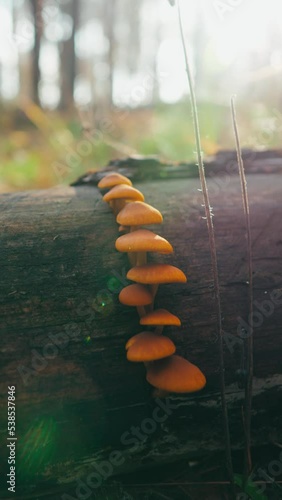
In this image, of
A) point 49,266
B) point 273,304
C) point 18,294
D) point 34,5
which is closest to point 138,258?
point 49,266

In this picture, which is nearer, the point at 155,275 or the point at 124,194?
the point at 155,275

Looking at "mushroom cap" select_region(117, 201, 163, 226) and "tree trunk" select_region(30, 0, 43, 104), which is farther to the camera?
"tree trunk" select_region(30, 0, 43, 104)

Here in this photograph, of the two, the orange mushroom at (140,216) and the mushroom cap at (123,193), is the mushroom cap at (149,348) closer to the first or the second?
the orange mushroom at (140,216)

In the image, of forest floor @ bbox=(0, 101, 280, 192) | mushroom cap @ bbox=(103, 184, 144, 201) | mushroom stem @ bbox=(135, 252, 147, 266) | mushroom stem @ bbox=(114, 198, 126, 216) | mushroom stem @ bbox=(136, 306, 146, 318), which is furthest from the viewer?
forest floor @ bbox=(0, 101, 280, 192)

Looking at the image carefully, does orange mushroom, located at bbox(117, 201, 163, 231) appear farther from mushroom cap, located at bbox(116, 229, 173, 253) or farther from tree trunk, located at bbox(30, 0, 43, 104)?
tree trunk, located at bbox(30, 0, 43, 104)

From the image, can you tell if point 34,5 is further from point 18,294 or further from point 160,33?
point 160,33

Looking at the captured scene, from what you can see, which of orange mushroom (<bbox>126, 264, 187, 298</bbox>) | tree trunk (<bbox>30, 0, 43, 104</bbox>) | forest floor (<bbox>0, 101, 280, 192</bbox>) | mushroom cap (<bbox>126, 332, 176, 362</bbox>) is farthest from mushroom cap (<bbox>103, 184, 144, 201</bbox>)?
tree trunk (<bbox>30, 0, 43, 104</bbox>)

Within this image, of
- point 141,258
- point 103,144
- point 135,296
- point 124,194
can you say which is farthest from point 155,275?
point 103,144

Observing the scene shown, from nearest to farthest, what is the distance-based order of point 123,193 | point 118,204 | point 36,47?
point 123,193
point 118,204
point 36,47

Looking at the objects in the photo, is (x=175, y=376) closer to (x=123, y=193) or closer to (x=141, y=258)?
(x=141, y=258)
